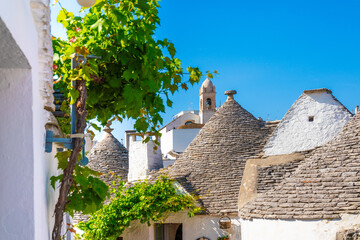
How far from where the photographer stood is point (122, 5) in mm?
4598

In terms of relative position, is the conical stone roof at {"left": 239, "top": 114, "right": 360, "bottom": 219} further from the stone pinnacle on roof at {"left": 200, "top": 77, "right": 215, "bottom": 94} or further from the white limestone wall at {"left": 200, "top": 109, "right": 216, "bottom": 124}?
the stone pinnacle on roof at {"left": 200, "top": 77, "right": 215, "bottom": 94}

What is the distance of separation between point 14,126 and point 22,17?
0.59m

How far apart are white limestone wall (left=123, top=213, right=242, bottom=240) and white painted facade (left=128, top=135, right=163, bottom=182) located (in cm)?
293

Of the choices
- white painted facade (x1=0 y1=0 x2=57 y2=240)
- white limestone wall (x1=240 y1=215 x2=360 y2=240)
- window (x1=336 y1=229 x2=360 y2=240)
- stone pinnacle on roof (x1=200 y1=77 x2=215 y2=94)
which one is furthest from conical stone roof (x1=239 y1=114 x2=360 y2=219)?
stone pinnacle on roof (x1=200 y1=77 x2=215 y2=94)

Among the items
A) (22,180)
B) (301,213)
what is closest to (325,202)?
(301,213)

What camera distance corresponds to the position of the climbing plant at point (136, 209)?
16.2 m

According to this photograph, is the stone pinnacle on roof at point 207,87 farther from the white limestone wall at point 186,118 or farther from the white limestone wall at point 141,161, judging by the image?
the white limestone wall at point 141,161

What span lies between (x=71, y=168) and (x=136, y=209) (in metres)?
12.5

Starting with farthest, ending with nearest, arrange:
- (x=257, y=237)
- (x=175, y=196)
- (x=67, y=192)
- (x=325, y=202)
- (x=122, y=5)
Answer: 1. (x=175, y=196)
2. (x=257, y=237)
3. (x=325, y=202)
4. (x=122, y=5)
5. (x=67, y=192)

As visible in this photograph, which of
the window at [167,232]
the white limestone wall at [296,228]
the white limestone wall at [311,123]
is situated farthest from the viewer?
the window at [167,232]

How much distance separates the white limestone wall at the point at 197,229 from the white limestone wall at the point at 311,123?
3153 mm

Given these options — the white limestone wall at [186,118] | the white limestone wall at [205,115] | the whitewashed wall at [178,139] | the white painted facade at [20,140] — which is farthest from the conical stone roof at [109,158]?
the white limestone wall at [186,118]

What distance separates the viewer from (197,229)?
17344 mm

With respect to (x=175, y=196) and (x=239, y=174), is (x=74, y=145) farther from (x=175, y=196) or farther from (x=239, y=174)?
(x=239, y=174)
